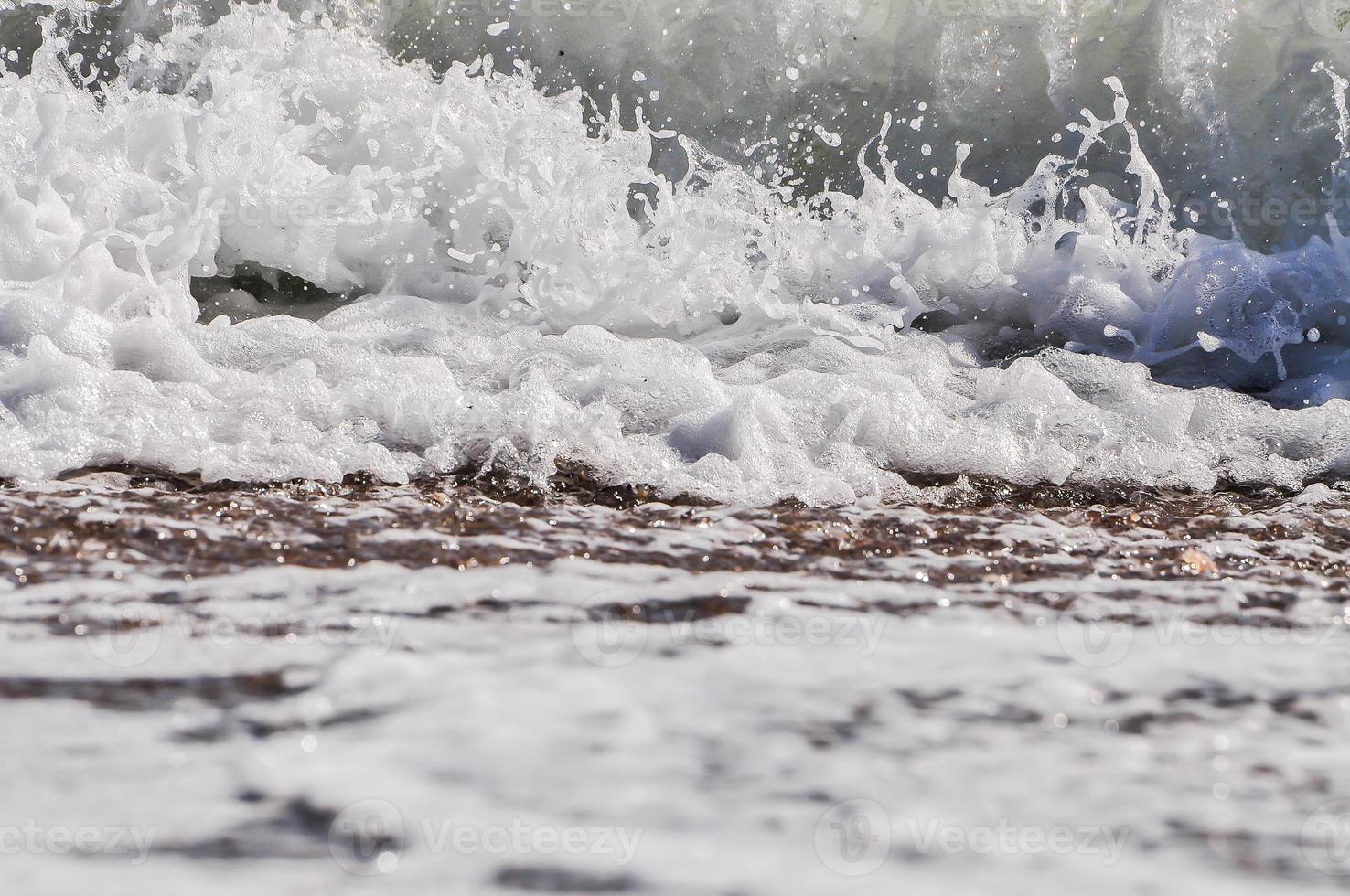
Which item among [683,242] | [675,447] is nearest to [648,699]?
[675,447]

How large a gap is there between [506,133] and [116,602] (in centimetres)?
229

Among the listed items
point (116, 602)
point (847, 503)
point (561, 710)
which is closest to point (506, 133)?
point (847, 503)

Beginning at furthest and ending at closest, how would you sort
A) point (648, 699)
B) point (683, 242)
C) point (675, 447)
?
point (683, 242) < point (675, 447) < point (648, 699)

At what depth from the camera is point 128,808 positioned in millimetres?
1118

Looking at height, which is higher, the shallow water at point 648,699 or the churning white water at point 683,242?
the churning white water at point 683,242

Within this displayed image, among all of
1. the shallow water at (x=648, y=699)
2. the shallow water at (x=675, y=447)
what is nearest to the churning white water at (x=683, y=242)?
the shallow water at (x=675, y=447)

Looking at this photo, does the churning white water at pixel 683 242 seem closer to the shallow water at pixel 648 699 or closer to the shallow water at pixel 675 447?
the shallow water at pixel 675 447

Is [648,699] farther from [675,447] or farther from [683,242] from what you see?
[683,242]

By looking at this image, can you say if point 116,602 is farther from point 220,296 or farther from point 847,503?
point 220,296

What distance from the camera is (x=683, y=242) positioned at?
11.0 ft

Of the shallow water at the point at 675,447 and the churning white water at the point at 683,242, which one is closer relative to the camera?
the shallow water at the point at 675,447

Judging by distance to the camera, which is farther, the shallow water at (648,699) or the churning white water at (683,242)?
the churning white water at (683,242)

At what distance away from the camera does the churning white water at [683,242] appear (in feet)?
8.10

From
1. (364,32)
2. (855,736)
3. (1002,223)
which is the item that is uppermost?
(364,32)
